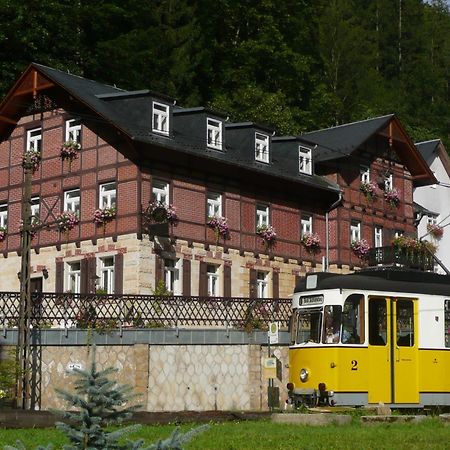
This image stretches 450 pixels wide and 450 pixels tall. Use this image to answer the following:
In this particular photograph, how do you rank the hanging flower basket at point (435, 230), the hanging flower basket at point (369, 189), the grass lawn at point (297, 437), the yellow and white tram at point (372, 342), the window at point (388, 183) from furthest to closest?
the hanging flower basket at point (435, 230), the window at point (388, 183), the hanging flower basket at point (369, 189), the yellow and white tram at point (372, 342), the grass lawn at point (297, 437)

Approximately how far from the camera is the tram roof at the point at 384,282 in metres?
21.6

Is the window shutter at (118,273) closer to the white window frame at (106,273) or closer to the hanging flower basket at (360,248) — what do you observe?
the white window frame at (106,273)

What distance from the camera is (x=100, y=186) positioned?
3319 cm

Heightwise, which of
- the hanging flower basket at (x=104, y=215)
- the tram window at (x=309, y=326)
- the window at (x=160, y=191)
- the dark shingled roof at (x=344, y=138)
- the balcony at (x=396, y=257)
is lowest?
the tram window at (x=309, y=326)

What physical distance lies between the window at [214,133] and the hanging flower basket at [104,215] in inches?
185

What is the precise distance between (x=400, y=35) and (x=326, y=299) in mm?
63017

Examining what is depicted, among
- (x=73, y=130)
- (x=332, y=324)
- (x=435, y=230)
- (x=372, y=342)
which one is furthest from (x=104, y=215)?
(x=435, y=230)

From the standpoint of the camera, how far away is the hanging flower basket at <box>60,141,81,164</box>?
3403 cm

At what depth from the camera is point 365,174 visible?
1660 inches

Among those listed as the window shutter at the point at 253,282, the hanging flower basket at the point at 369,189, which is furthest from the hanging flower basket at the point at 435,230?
the window shutter at the point at 253,282

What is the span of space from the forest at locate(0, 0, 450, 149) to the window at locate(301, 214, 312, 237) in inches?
416

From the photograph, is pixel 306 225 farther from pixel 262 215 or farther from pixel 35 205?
pixel 35 205

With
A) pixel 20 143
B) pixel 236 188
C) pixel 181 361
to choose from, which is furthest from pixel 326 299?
pixel 20 143

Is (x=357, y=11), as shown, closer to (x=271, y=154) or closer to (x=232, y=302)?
(x=271, y=154)
